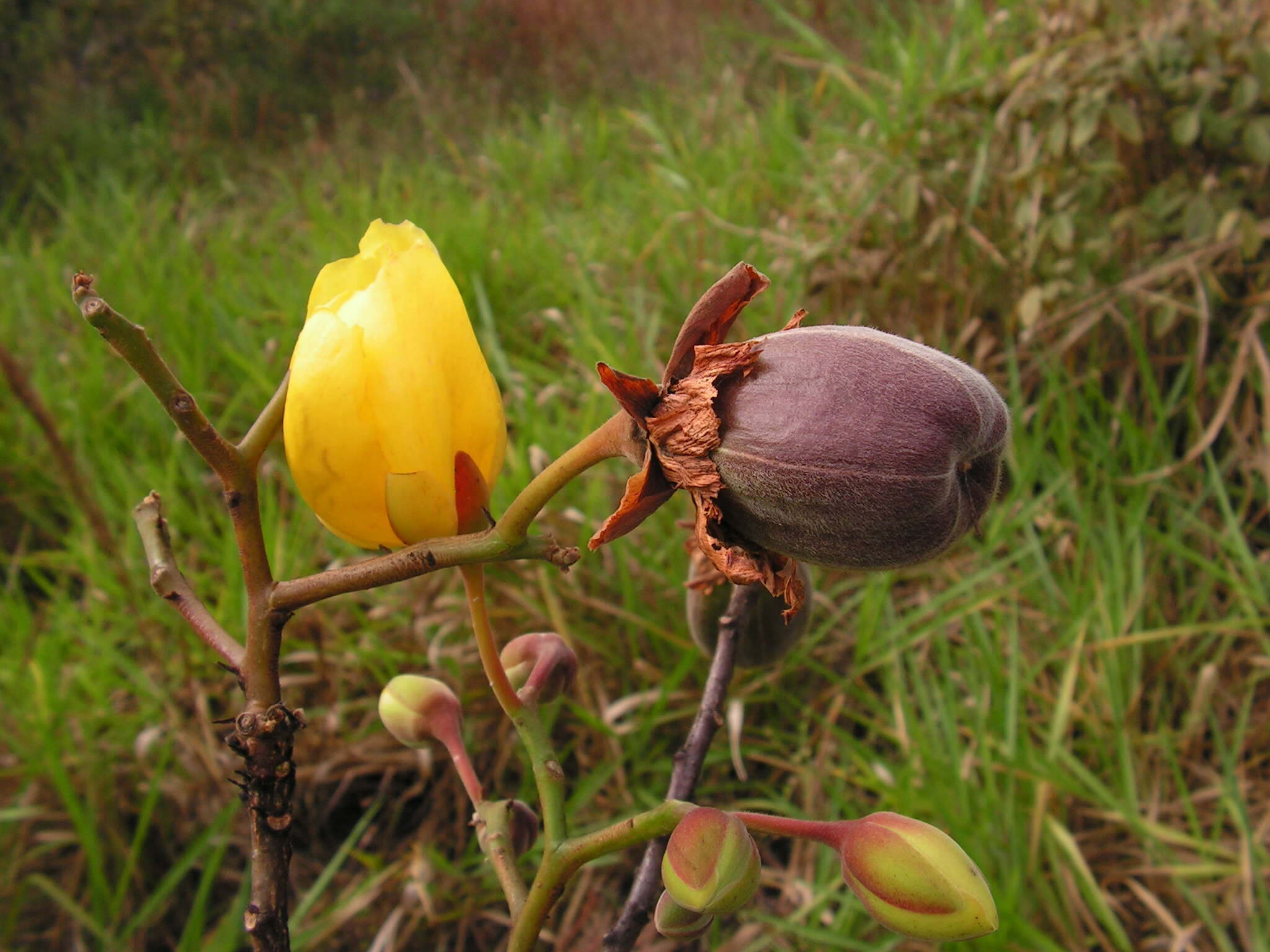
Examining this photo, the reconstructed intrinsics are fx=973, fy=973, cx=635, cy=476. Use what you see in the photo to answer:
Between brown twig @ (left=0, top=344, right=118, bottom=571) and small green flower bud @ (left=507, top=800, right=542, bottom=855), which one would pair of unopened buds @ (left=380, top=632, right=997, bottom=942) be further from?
brown twig @ (left=0, top=344, right=118, bottom=571)

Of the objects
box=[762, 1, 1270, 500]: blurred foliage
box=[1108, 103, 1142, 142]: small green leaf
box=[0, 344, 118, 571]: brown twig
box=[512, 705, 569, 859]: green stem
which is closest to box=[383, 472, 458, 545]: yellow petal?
box=[512, 705, 569, 859]: green stem

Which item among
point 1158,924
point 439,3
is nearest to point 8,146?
point 439,3

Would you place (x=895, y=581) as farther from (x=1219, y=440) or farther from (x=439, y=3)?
(x=439, y=3)

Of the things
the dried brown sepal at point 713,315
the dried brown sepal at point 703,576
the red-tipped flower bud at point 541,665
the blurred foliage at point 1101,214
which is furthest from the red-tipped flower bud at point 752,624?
the blurred foliage at point 1101,214

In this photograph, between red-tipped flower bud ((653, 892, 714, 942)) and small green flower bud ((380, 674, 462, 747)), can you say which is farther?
small green flower bud ((380, 674, 462, 747))

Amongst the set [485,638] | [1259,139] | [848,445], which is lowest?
[1259,139]

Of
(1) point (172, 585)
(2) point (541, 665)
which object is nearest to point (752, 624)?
(2) point (541, 665)

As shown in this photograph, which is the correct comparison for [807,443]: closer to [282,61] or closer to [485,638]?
[485,638]
